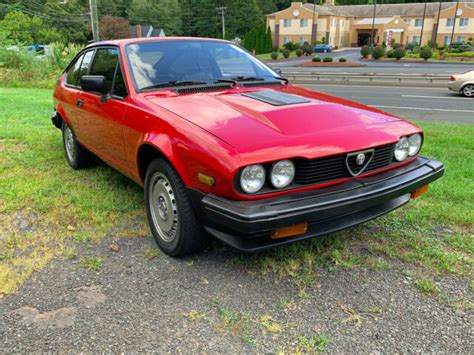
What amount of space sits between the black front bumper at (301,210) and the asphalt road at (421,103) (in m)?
8.32

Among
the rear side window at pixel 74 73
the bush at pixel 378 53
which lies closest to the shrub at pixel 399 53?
the bush at pixel 378 53

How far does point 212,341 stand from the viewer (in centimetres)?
236

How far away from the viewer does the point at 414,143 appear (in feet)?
11.1

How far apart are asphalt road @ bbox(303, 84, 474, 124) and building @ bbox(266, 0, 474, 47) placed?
49.4 meters

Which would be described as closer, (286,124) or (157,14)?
(286,124)

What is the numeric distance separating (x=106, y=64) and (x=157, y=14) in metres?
82.3

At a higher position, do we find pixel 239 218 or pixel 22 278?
pixel 239 218

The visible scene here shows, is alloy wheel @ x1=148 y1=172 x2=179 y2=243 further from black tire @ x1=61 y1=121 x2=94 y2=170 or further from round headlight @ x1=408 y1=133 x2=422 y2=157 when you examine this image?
black tire @ x1=61 y1=121 x2=94 y2=170

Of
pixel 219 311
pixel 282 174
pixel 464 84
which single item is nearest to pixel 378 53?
pixel 464 84

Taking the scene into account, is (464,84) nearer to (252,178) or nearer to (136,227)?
(136,227)

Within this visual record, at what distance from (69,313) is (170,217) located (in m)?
0.96

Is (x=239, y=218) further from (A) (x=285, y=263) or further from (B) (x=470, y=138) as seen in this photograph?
(B) (x=470, y=138)

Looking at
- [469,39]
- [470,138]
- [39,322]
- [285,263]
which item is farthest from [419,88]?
[469,39]

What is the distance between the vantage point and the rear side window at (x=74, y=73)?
5.02m
